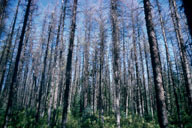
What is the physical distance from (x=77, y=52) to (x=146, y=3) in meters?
18.5

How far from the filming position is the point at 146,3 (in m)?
5.94

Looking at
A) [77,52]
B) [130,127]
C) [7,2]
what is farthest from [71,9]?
[77,52]

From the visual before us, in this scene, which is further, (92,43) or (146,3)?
(92,43)

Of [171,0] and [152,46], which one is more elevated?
[171,0]

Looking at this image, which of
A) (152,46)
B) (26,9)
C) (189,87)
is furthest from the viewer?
(26,9)

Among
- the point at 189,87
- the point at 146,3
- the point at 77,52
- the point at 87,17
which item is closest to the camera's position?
the point at 146,3

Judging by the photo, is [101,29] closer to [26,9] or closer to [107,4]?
[107,4]

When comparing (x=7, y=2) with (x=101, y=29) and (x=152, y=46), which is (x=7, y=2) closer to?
(x=101, y=29)

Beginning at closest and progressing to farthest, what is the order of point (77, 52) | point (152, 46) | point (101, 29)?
point (152, 46), point (101, 29), point (77, 52)

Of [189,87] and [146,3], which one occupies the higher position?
[146,3]

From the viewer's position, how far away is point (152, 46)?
5.29 m

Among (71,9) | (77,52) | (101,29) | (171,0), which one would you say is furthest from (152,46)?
(77,52)

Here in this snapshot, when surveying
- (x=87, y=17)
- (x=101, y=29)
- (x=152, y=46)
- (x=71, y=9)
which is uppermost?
(x=87, y=17)

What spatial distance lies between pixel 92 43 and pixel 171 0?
12.0 meters
